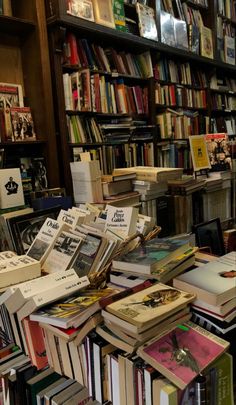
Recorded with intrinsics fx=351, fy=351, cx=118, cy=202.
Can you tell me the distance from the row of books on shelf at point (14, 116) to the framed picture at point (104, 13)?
→ 72cm

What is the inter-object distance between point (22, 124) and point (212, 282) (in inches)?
60.8

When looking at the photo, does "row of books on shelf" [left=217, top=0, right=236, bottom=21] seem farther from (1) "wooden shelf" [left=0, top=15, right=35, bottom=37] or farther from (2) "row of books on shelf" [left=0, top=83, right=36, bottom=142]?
(2) "row of books on shelf" [left=0, top=83, right=36, bottom=142]

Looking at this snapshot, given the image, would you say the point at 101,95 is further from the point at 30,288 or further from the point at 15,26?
the point at 30,288

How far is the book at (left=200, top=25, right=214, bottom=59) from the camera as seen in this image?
3342 millimetres

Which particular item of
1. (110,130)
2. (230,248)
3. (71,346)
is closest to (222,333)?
(71,346)

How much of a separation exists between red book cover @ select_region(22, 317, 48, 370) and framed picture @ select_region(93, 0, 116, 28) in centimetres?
205

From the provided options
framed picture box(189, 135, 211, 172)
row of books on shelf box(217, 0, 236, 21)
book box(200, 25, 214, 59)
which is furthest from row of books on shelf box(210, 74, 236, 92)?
framed picture box(189, 135, 211, 172)

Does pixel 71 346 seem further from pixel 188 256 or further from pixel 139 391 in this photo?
pixel 188 256

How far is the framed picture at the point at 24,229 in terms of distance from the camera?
57.6 inches

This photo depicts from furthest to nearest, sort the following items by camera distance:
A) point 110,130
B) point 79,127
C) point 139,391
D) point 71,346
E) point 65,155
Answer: point 110,130, point 79,127, point 65,155, point 71,346, point 139,391

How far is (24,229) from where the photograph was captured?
1.50 m

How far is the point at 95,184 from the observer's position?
2.02 m

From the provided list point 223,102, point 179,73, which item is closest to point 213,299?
point 179,73

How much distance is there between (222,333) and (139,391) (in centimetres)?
28
